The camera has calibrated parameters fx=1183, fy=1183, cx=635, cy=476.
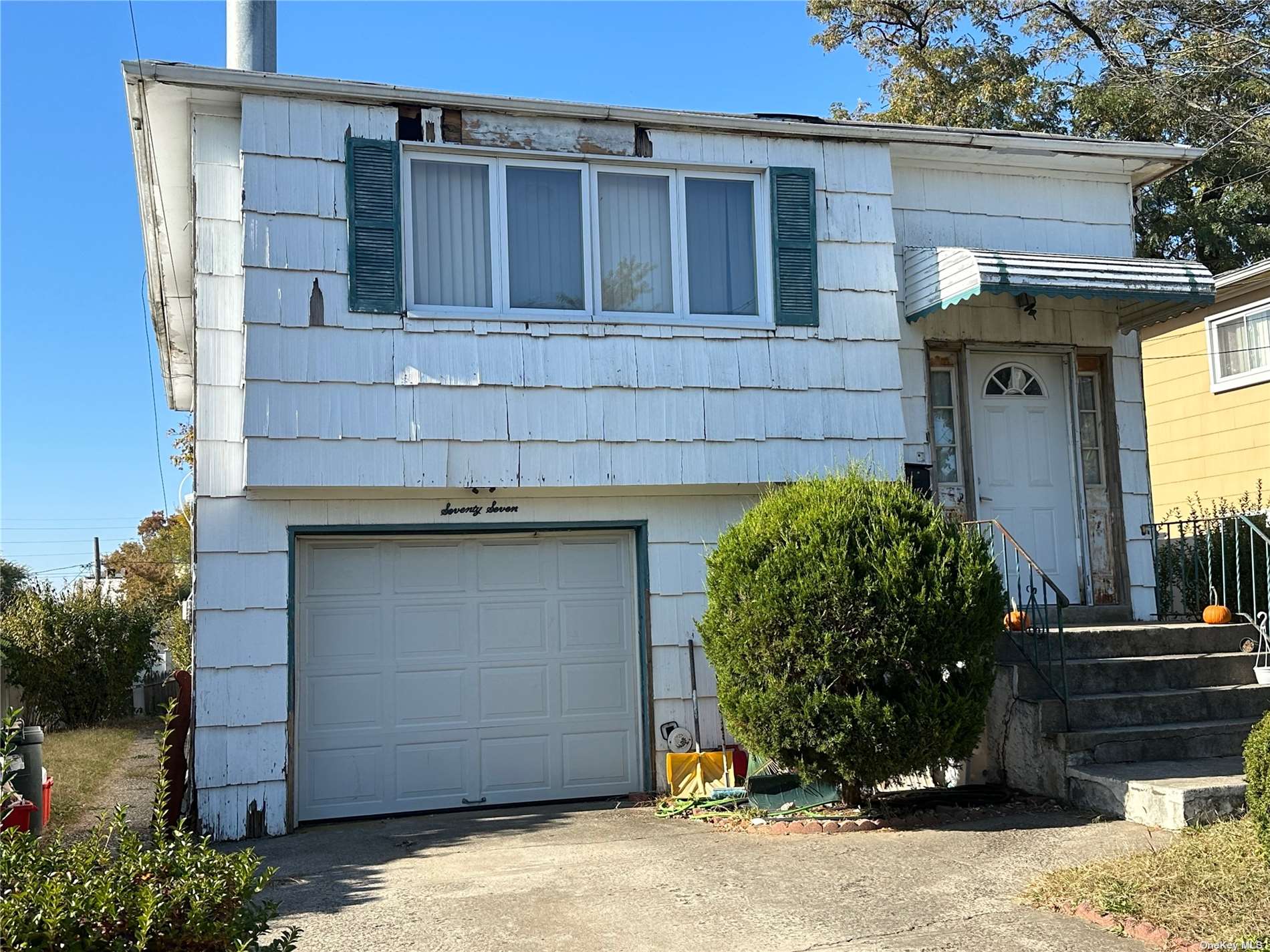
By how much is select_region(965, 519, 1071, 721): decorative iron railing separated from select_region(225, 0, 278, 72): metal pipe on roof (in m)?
7.36

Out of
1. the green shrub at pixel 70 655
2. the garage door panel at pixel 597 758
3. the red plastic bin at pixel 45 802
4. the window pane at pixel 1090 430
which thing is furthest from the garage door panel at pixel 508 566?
the green shrub at pixel 70 655

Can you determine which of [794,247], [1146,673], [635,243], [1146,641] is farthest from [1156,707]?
[635,243]

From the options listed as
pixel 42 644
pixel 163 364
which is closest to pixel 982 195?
pixel 163 364

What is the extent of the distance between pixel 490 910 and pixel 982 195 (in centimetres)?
748

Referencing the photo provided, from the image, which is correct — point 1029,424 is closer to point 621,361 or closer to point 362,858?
point 621,361

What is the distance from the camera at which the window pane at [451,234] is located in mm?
8727

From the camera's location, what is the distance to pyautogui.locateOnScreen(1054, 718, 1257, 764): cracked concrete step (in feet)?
25.4

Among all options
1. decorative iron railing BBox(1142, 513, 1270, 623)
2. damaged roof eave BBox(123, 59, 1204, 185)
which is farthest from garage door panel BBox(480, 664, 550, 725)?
decorative iron railing BBox(1142, 513, 1270, 623)

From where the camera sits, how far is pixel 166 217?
10211mm

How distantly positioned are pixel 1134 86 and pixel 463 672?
→ 50.0ft

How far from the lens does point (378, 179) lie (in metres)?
8.55

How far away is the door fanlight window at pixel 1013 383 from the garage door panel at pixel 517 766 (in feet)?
15.9

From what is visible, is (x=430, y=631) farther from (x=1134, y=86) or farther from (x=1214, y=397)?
(x=1134, y=86)

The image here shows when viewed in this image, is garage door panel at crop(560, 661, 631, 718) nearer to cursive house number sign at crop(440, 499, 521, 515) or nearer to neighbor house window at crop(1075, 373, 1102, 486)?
cursive house number sign at crop(440, 499, 521, 515)
